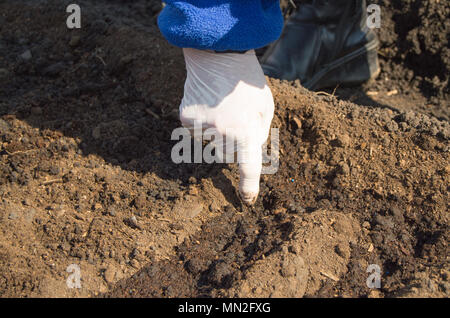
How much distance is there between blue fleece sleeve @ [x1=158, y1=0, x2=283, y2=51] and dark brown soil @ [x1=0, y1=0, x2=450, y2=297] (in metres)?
0.73

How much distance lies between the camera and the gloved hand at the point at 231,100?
5.74ft

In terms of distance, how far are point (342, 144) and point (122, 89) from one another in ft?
4.49

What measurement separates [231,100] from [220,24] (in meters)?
0.29

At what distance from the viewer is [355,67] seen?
2.98 m

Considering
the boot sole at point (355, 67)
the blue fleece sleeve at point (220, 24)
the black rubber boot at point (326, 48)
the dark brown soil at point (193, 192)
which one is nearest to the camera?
the blue fleece sleeve at point (220, 24)

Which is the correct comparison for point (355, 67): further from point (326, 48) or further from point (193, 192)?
point (193, 192)

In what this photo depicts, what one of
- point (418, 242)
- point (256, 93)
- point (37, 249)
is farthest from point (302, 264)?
point (37, 249)

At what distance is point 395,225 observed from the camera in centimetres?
197

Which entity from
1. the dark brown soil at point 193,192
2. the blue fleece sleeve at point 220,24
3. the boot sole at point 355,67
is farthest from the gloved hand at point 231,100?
the boot sole at point 355,67

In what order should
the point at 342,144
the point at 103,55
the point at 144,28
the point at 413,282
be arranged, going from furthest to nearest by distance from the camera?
1. the point at 144,28
2. the point at 103,55
3. the point at 342,144
4. the point at 413,282

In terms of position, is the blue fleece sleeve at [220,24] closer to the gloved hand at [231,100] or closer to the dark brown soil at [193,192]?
the gloved hand at [231,100]

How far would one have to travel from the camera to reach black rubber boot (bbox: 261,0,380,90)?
9.21 feet

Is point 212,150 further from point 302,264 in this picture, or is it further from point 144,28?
point 144,28

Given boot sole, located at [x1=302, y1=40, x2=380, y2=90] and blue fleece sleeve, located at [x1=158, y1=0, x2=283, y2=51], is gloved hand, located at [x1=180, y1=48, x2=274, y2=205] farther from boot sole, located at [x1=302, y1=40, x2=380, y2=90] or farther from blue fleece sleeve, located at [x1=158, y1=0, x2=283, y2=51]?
boot sole, located at [x1=302, y1=40, x2=380, y2=90]
